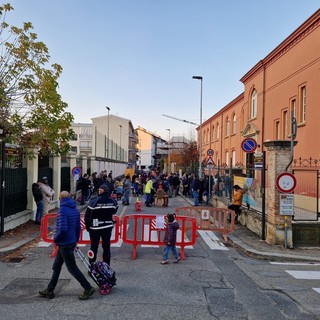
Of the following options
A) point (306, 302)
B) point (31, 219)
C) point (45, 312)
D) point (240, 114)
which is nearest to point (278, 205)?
point (306, 302)

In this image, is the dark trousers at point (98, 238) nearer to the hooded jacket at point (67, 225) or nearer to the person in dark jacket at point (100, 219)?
the person in dark jacket at point (100, 219)

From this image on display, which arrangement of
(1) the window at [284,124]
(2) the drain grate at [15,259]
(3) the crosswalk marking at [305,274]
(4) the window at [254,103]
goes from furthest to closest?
1. (4) the window at [254,103]
2. (1) the window at [284,124]
3. (2) the drain grate at [15,259]
4. (3) the crosswalk marking at [305,274]

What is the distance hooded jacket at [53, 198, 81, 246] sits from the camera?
5.82 meters

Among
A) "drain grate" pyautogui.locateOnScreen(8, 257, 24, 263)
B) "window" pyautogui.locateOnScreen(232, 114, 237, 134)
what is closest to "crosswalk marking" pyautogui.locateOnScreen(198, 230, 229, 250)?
"drain grate" pyautogui.locateOnScreen(8, 257, 24, 263)

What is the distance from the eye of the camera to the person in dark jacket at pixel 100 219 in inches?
279

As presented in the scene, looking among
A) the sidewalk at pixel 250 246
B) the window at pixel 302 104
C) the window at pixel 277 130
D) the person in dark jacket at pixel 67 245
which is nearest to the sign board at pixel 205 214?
the sidewalk at pixel 250 246

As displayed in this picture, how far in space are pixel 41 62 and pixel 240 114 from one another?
25350 mm

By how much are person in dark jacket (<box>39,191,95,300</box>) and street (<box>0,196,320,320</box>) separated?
0.50 ft

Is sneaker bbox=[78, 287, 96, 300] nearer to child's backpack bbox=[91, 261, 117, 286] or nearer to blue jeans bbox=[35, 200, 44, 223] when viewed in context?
child's backpack bbox=[91, 261, 117, 286]

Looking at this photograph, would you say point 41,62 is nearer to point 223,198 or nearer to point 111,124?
point 223,198

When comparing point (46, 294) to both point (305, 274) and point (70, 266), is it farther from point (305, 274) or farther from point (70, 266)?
point (305, 274)

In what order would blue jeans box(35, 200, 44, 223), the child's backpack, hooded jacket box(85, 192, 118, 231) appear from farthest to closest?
blue jeans box(35, 200, 44, 223)
hooded jacket box(85, 192, 118, 231)
the child's backpack

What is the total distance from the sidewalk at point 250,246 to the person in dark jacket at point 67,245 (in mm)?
3557

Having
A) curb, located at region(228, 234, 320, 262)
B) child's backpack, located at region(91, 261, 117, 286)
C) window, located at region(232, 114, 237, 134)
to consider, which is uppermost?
window, located at region(232, 114, 237, 134)
